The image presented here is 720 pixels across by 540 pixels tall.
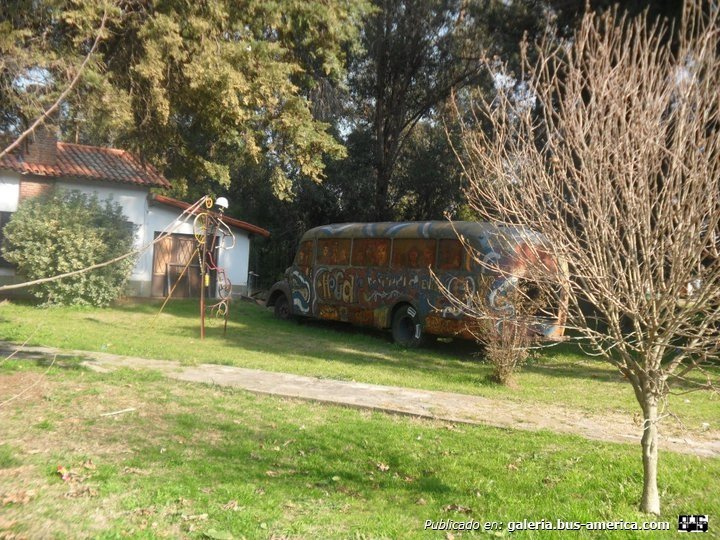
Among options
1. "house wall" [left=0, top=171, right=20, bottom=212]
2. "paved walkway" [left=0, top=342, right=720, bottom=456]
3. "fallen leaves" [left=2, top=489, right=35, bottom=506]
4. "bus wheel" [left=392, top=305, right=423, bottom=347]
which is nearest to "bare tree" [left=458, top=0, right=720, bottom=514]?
"paved walkway" [left=0, top=342, right=720, bottom=456]

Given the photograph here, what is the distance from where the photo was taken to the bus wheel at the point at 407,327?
17.4m

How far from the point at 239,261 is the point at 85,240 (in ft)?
24.4

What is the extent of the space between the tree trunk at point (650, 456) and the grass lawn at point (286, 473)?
0.44 ft

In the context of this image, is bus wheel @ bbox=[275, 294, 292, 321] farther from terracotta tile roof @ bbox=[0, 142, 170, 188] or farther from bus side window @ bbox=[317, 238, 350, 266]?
terracotta tile roof @ bbox=[0, 142, 170, 188]

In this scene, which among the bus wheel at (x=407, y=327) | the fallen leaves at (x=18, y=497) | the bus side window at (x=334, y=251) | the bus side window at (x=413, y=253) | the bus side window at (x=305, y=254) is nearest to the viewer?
the fallen leaves at (x=18, y=497)

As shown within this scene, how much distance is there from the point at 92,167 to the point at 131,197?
1501 mm

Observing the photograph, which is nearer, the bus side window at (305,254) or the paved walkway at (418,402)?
the paved walkway at (418,402)

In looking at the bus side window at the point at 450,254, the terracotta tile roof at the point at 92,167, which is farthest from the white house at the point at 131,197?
the bus side window at the point at 450,254

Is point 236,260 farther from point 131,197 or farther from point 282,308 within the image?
point 282,308

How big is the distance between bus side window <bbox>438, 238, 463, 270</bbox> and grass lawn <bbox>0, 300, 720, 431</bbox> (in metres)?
1.99

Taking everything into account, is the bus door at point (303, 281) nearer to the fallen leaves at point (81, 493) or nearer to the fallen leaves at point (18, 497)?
the fallen leaves at point (81, 493)

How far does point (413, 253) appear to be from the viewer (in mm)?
17734

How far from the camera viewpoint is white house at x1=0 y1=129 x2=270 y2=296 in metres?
22.5

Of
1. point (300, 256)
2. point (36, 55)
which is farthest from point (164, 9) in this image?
point (300, 256)
